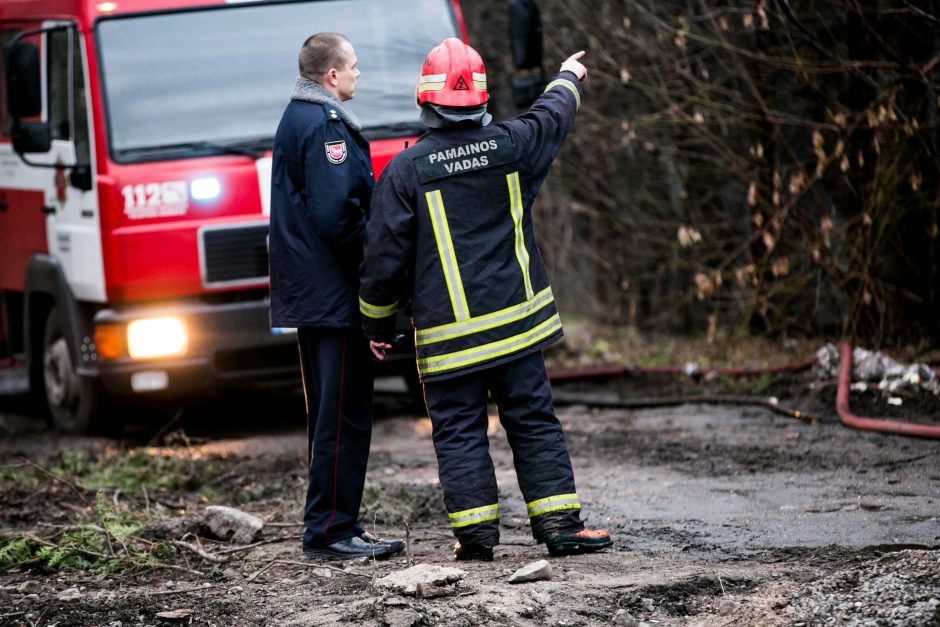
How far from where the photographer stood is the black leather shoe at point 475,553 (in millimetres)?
4625

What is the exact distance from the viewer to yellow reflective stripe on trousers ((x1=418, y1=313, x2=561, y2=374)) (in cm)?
458

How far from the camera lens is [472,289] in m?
4.57

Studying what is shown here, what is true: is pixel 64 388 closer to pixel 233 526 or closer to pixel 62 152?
pixel 62 152

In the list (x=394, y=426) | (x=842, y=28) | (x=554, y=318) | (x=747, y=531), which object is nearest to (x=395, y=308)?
(x=554, y=318)

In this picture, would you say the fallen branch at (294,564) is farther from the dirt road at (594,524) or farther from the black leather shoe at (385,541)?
the black leather shoe at (385,541)

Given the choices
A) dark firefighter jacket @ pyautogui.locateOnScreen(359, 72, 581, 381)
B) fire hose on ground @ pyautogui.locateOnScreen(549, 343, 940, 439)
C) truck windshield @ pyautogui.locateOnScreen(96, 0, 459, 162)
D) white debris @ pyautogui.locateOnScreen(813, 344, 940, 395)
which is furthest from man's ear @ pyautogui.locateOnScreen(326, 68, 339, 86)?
white debris @ pyautogui.locateOnScreen(813, 344, 940, 395)

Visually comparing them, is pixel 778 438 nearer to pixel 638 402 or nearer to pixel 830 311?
pixel 638 402

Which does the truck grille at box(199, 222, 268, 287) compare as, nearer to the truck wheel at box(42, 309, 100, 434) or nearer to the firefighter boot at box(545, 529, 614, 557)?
the truck wheel at box(42, 309, 100, 434)

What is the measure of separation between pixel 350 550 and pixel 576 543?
2.83 ft

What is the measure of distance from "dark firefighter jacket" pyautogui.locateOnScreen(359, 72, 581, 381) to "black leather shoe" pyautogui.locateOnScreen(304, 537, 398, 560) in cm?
71

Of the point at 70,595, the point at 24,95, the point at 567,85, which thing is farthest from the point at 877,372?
the point at 24,95

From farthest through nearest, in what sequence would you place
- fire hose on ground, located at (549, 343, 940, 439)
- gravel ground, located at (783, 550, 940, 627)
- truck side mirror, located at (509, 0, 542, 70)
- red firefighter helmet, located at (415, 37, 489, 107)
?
truck side mirror, located at (509, 0, 542, 70), fire hose on ground, located at (549, 343, 940, 439), red firefighter helmet, located at (415, 37, 489, 107), gravel ground, located at (783, 550, 940, 627)

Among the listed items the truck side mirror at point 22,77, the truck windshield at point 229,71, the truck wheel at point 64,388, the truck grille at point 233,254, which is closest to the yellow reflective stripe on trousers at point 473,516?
the truck grille at point 233,254

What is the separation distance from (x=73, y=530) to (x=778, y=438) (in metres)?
3.62
